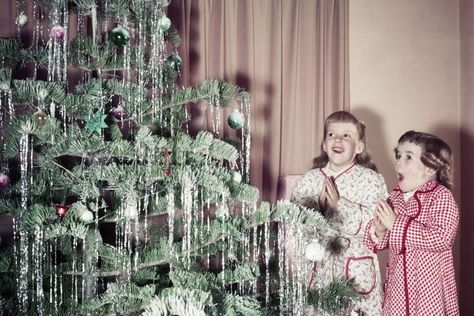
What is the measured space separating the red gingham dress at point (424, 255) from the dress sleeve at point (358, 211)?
11cm

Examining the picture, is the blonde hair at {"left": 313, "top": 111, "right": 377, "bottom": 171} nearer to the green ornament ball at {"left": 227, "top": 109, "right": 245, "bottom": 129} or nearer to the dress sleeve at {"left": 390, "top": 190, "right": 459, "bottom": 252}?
the dress sleeve at {"left": 390, "top": 190, "right": 459, "bottom": 252}

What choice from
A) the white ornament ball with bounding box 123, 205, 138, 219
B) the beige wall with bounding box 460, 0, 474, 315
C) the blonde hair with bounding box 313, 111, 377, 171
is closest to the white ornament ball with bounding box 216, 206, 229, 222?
the white ornament ball with bounding box 123, 205, 138, 219

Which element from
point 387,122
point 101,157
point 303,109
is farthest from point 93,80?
point 387,122

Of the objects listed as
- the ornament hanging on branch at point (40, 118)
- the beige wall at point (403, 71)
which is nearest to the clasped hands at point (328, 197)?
the ornament hanging on branch at point (40, 118)

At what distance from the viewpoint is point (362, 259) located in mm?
1815

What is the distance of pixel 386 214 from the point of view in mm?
1671

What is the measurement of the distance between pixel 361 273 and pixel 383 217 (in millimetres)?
246

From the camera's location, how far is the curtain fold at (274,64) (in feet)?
7.59

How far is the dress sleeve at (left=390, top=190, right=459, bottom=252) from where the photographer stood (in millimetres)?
1618

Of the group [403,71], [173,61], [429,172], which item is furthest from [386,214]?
[403,71]

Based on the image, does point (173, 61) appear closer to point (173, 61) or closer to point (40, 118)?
point (173, 61)

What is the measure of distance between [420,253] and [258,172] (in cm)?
94

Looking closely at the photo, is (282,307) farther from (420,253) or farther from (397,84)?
(397,84)

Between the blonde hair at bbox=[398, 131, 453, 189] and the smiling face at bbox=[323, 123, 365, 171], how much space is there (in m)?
0.19
